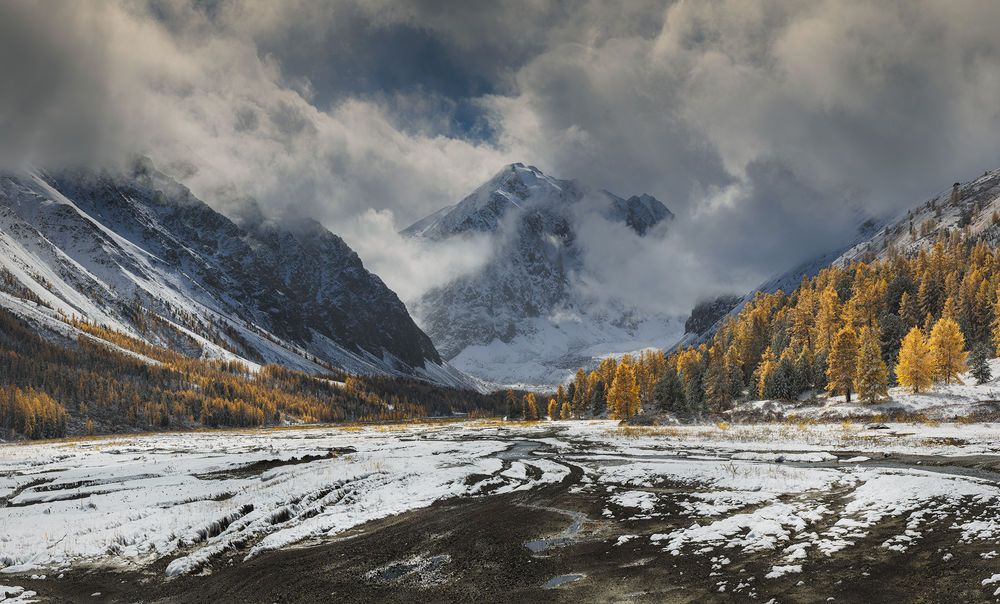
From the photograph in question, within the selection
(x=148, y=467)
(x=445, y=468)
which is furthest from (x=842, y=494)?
(x=148, y=467)

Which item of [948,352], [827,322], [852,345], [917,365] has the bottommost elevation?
[917,365]

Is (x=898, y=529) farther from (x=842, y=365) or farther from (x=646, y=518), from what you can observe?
(x=842, y=365)

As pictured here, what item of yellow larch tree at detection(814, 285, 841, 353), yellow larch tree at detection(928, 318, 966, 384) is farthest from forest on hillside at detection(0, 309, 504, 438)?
yellow larch tree at detection(928, 318, 966, 384)

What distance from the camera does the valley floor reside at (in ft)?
35.9

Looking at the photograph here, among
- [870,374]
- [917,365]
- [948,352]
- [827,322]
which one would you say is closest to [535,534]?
[870,374]

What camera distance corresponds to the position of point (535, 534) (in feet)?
53.5

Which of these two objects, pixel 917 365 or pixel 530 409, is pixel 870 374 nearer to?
pixel 917 365

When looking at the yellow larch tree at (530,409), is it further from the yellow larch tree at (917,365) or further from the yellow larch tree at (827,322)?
the yellow larch tree at (917,365)

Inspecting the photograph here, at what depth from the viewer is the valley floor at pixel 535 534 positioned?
1094 centimetres

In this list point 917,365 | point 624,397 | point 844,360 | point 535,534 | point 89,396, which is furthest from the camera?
point 89,396

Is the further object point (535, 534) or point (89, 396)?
point (89, 396)

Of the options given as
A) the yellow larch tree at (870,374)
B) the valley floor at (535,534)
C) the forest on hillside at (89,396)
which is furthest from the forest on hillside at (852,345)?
the forest on hillside at (89,396)

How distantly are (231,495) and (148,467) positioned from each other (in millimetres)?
20512

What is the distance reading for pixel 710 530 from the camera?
14555 mm
